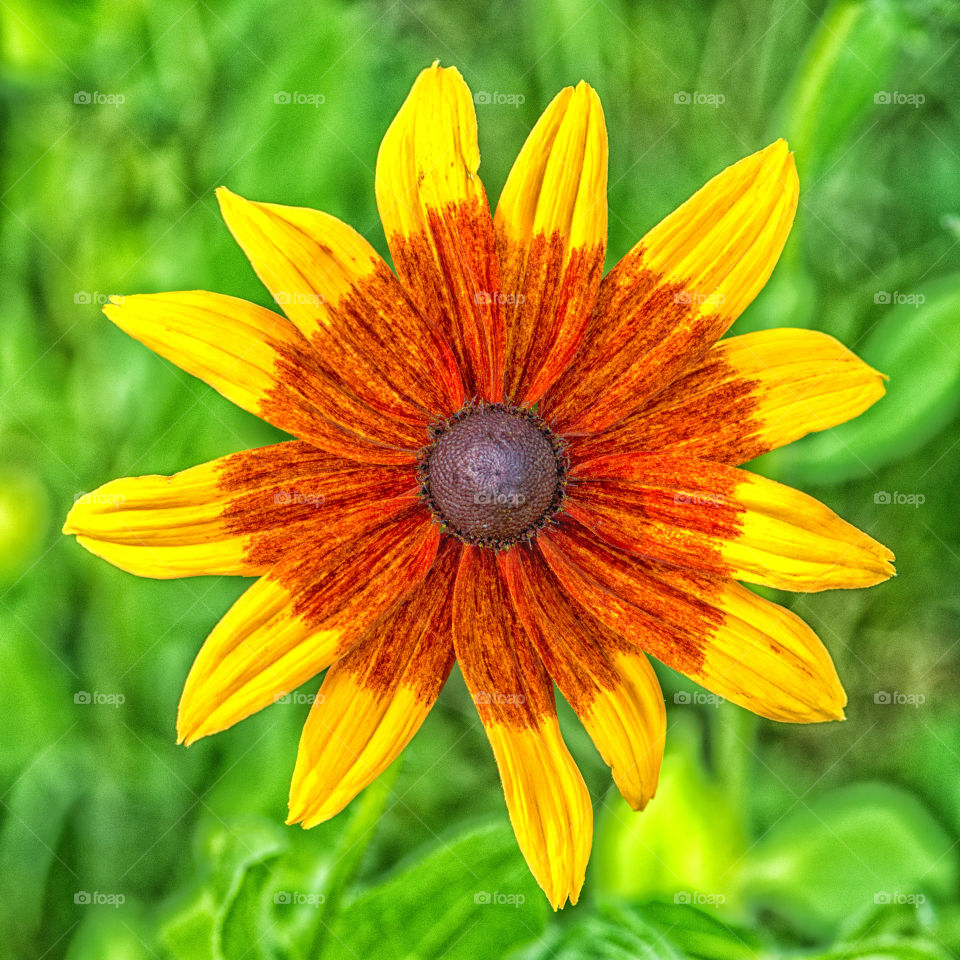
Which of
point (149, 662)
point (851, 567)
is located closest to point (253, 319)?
point (149, 662)

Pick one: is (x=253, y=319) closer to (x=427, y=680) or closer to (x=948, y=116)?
(x=427, y=680)

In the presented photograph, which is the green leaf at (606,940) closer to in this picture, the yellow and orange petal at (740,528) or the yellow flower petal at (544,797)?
the yellow flower petal at (544,797)

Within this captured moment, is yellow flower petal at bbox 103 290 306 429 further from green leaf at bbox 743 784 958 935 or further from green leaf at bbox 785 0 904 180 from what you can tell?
green leaf at bbox 743 784 958 935

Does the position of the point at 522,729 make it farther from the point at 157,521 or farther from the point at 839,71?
the point at 839,71

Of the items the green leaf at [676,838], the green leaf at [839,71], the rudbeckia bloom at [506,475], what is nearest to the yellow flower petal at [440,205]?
the rudbeckia bloom at [506,475]

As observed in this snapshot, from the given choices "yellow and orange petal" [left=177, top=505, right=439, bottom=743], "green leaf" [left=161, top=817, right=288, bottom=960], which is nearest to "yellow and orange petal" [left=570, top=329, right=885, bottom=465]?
"yellow and orange petal" [left=177, top=505, right=439, bottom=743]
